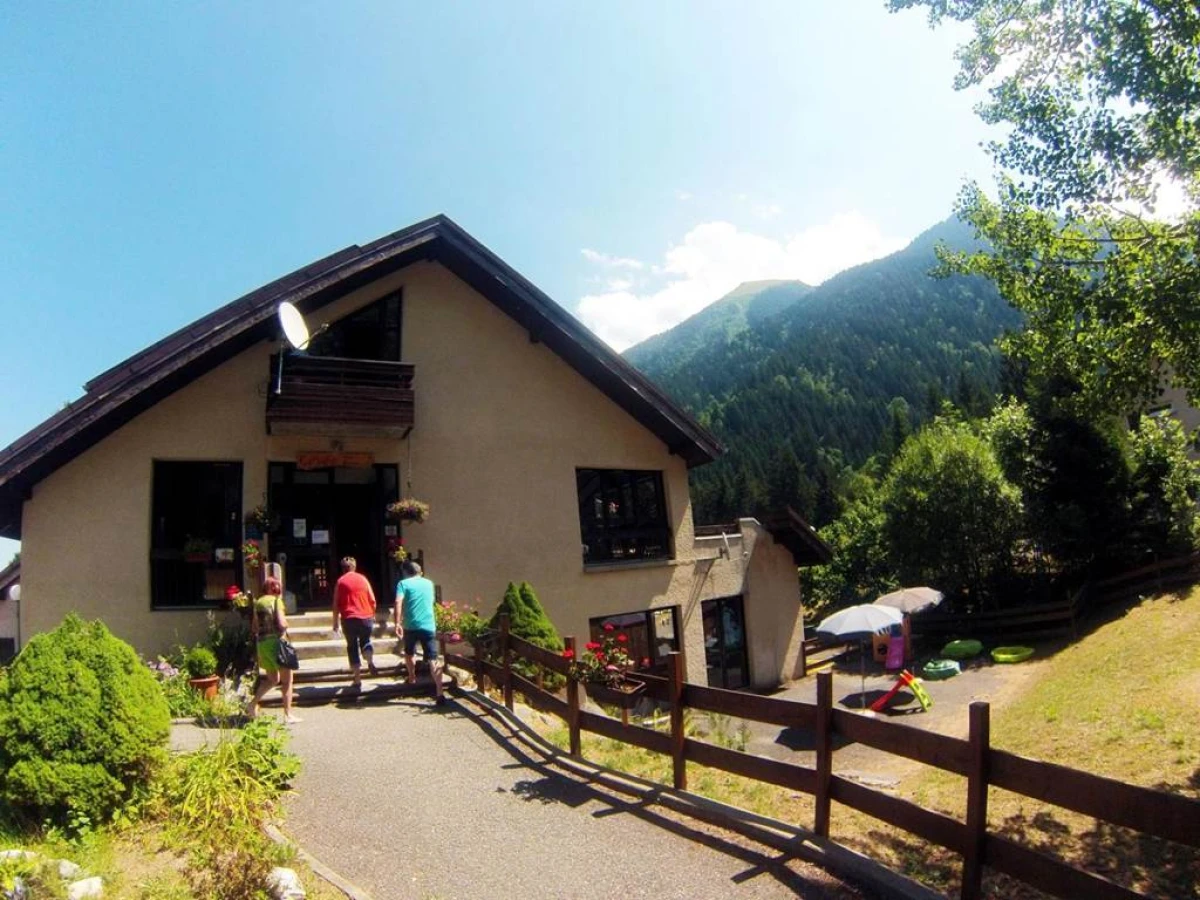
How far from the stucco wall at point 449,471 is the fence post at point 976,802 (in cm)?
1136

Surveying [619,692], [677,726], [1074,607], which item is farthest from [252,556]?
[1074,607]

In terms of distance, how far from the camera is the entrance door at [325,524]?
14.0m

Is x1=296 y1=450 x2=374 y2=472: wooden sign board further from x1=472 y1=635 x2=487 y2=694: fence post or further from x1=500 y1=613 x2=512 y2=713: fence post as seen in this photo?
x1=500 y1=613 x2=512 y2=713: fence post

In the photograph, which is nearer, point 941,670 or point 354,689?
point 354,689

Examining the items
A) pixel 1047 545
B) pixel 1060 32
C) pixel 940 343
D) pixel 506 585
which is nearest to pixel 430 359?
pixel 506 585

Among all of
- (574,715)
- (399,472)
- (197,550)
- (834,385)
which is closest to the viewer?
(574,715)

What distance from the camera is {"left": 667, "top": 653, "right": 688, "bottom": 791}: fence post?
699cm

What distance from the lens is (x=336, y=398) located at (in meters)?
13.4

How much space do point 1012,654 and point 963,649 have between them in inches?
59.6

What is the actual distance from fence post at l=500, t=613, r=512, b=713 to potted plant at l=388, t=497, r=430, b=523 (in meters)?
4.10

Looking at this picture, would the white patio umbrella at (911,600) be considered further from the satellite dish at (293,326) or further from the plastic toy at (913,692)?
the satellite dish at (293,326)

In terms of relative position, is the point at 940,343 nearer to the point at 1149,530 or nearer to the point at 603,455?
the point at 1149,530

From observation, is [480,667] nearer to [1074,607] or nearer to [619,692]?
[619,692]

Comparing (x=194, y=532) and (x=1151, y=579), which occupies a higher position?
(x=194, y=532)
